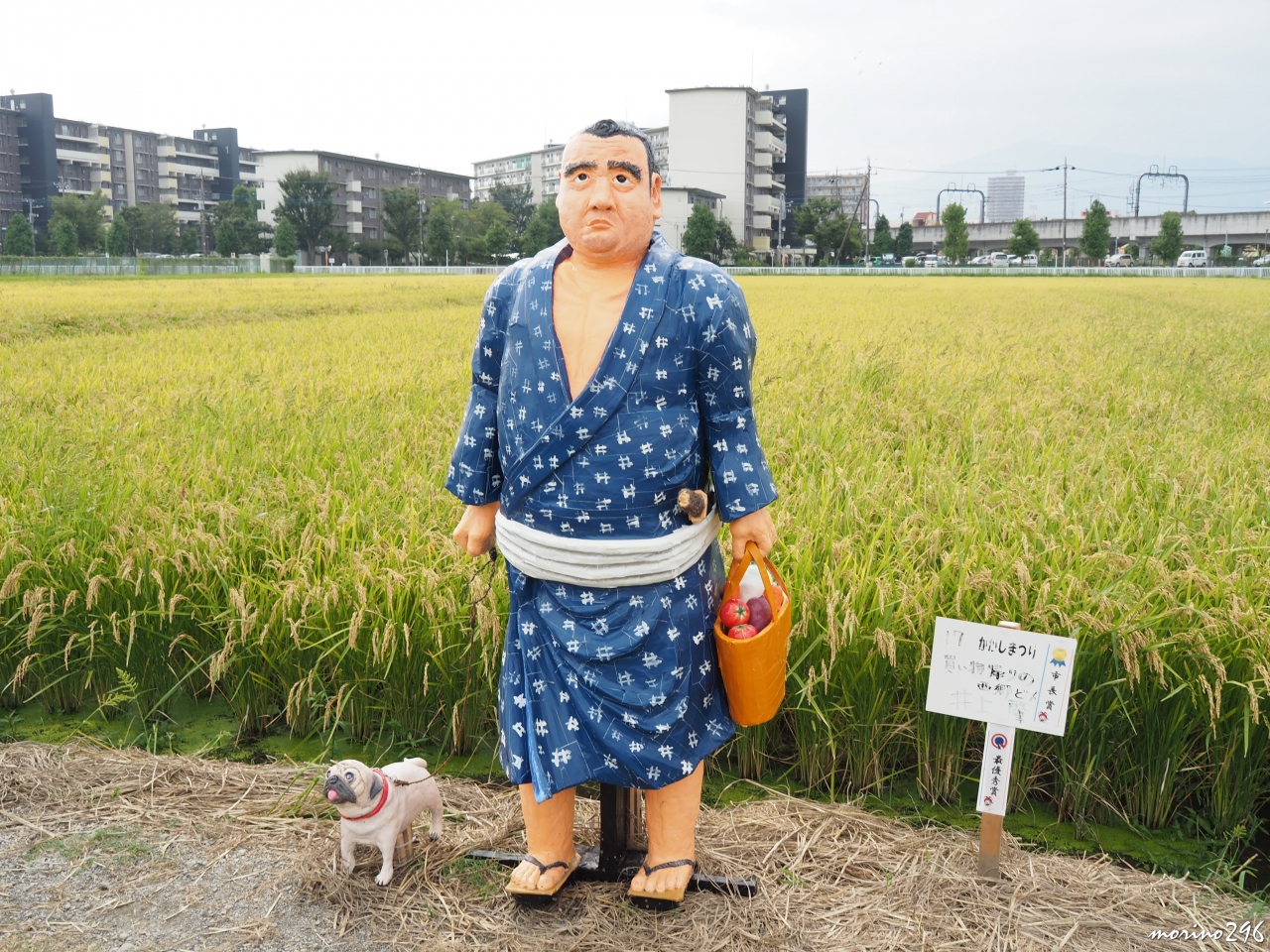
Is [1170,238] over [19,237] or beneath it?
over

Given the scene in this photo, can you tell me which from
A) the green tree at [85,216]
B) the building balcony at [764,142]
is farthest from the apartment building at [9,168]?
the building balcony at [764,142]

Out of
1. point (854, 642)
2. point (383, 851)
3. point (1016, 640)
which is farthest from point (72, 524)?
point (1016, 640)

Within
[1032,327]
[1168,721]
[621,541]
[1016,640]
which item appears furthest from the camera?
[1032,327]

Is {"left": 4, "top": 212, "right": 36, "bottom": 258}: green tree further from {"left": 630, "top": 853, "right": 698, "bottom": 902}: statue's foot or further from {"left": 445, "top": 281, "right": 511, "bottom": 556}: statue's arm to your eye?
{"left": 630, "top": 853, "right": 698, "bottom": 902}: statue's foot

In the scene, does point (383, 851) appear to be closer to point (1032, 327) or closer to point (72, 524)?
point (72, 524)

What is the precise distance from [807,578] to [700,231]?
45746mm

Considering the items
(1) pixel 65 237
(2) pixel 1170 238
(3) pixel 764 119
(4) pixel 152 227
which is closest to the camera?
(1) pixel 65 237

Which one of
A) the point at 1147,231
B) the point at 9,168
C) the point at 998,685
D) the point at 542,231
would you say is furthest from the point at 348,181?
the point at 998,685

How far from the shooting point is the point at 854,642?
262 cm

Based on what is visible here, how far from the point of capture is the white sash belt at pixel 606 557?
1.96 meters

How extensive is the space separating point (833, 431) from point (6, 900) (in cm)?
389

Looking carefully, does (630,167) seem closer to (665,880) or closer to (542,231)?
(665,880)

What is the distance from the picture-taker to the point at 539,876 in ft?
7.13

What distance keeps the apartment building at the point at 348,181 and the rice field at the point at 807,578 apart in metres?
58.3
